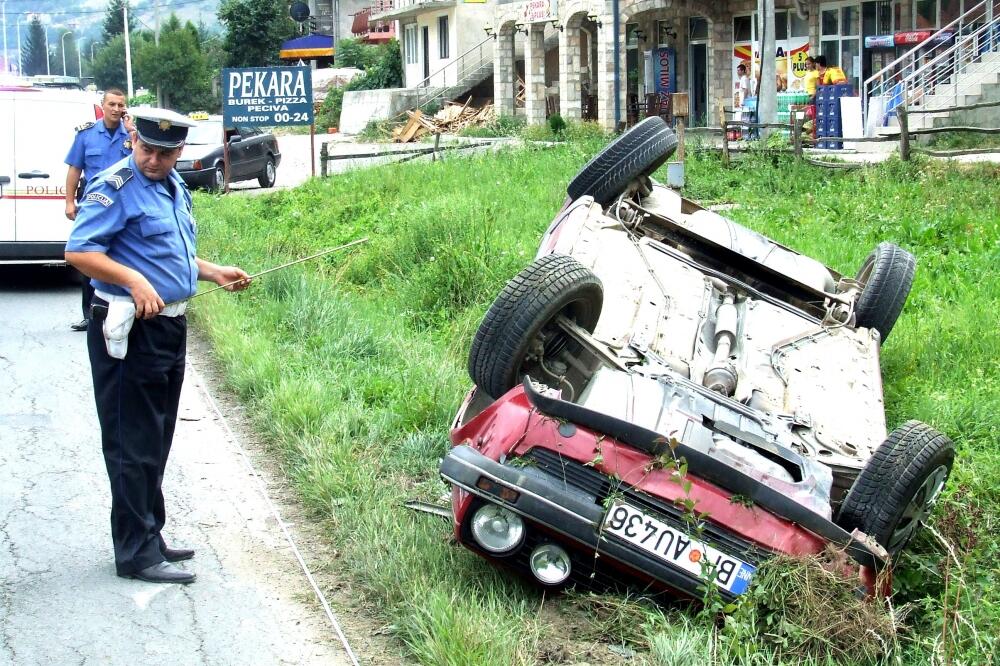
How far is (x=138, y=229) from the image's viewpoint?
16.5 feet

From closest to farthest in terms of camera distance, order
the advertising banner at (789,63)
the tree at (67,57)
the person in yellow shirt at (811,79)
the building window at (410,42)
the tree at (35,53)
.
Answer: the person in yellow shirt at (811,79) → the advertising banner at (789,63) → the building window at (410,42) → the tree at (35,53) → the tree at (67,57)

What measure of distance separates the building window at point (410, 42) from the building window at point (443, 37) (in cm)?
288

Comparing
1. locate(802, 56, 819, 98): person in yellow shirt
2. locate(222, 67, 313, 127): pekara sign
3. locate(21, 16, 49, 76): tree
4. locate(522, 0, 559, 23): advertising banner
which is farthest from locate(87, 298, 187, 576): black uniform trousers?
locate(21, 16, 49, 76): tree

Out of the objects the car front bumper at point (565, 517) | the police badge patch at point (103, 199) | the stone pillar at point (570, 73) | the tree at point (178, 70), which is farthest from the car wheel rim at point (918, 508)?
the tree at point (178, 70)

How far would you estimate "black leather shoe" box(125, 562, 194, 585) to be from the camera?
515cm

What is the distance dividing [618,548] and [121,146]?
6.91 meters

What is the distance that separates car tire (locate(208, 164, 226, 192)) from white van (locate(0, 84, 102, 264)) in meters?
9.51

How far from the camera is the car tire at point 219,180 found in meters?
22.0

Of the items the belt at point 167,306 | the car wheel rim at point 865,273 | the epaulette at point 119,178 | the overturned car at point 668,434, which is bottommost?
the overturned car at point 668,434

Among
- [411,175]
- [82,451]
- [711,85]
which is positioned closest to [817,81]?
[711,85]

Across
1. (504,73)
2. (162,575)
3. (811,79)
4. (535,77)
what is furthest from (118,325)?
(504,73)

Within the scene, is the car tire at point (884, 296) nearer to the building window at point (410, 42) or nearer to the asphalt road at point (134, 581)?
the asphalt road at point (134, 581)

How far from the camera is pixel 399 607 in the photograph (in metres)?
4.69

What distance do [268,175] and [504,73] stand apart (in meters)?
18.4
